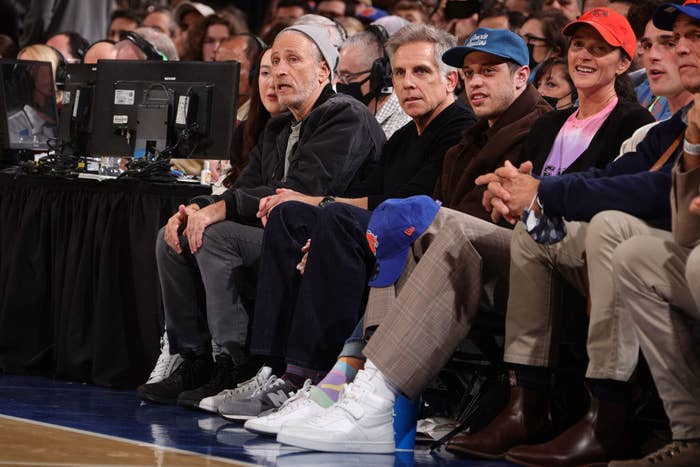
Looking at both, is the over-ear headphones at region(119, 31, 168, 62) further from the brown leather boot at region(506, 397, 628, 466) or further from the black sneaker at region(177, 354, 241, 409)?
the brown leather boot at region(506, 397, 628, 466)

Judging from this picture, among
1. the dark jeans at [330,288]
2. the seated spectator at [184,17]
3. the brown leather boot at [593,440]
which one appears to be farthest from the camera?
the seated spectator at [184,17]

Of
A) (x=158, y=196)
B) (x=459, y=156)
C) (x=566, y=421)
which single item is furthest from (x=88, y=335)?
(x=566, y=421)

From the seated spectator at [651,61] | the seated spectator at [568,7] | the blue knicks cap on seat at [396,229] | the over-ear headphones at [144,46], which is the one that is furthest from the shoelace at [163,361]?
the seated spectator at [568,7]

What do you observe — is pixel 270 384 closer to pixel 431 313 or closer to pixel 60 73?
pixel 431 313

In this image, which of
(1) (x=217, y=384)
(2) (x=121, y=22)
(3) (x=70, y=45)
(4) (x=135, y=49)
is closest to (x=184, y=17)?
(2) (x=121, y=22)

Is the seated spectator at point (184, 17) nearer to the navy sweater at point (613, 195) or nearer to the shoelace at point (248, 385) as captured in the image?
the shoelace at point (248, 385)

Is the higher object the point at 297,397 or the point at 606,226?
the point at 606,226

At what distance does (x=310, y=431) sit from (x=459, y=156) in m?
1.25

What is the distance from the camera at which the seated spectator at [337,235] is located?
3867 mm

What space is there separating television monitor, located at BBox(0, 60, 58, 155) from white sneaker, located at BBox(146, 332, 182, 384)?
1.56 meters

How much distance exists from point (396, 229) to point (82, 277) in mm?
2029

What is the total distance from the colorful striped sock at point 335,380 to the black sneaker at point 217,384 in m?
0.85

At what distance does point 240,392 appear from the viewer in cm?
408

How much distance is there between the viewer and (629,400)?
3.11 meters
